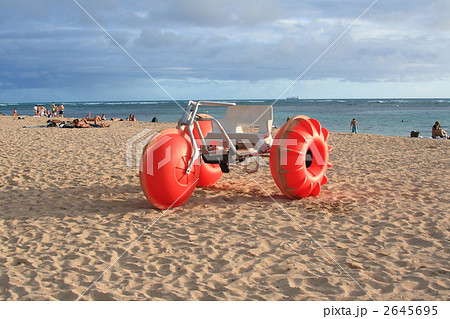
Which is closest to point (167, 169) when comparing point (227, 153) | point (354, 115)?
point (227, 153)

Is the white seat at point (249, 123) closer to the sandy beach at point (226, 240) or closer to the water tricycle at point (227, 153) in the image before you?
the water tricycle at point (227, 153)

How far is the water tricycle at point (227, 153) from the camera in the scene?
5699mm

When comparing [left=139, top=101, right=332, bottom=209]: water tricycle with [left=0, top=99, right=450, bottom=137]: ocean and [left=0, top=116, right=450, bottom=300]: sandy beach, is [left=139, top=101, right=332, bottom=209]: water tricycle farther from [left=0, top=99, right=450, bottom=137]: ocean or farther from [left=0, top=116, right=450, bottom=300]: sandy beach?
[left=0, top=99, right=450, bottom=137]: ocean

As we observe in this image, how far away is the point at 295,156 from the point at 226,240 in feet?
6.74

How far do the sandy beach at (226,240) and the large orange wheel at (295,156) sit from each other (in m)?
0.30

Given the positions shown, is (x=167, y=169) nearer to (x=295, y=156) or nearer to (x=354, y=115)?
(x=295, y=156)

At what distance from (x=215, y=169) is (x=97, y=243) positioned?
3.29m

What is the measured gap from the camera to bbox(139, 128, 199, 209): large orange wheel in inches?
221

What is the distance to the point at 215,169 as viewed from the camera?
25.6ft

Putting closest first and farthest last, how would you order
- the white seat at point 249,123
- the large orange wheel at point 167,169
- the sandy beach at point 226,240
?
the sandy beach at point 226,240
the large orange wheel at point 167,169
the white seat at point 249,123

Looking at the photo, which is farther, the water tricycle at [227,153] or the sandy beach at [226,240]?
the water tricycle at [227,153]

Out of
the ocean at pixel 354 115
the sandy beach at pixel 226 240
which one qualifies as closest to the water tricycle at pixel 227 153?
the sandy beach at pixel 226 240

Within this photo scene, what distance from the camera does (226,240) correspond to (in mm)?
5000

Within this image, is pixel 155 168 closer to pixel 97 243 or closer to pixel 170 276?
pixel 97 243
